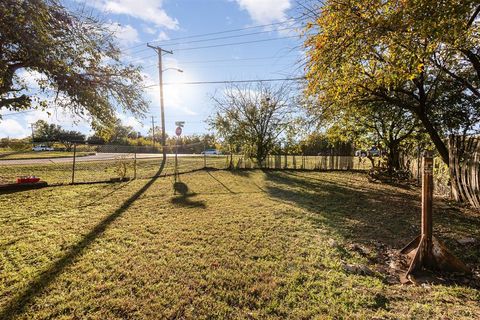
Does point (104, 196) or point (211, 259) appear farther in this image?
point (104, 196)

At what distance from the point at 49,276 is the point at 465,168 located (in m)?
9.36

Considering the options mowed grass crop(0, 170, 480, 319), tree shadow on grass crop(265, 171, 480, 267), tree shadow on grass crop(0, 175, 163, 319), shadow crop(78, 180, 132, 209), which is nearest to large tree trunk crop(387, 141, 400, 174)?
tree shadow on grass crop(265, 171, 480, 267)

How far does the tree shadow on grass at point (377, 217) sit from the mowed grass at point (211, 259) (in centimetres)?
4

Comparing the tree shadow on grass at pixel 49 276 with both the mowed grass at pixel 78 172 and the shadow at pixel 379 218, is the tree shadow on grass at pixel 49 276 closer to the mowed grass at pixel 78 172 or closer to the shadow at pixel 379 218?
the shadow at pixel 379 218

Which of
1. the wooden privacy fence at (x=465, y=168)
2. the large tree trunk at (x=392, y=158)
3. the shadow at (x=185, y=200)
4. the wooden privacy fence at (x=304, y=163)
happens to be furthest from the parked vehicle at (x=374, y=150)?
the shadow at (x=185, y=200)

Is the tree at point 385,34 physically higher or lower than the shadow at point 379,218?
higher

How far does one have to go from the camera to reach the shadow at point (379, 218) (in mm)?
3954

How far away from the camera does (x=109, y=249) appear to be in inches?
145

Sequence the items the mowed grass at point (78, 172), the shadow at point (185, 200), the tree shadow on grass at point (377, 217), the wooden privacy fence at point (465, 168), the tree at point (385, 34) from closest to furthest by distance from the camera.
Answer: the tree at point (385, 34)
the tree shadow on grass at point (377, 217)
the wooden privacy fence at point (465, 168)
the shadow at point (185, 200)
the mowed grass at point (78, 172)

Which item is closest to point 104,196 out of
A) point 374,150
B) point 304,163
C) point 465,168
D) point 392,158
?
point 465,168

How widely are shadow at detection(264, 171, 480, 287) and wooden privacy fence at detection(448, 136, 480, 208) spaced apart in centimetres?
65

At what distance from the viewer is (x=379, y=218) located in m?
5.44

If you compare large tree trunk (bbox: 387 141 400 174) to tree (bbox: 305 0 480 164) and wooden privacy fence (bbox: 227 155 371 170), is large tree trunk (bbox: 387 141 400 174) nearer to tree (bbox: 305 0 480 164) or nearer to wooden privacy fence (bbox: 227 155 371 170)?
wooden privacy fence (bbox: 227 155 371 170)

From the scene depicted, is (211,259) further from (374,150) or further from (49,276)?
(374,150)
